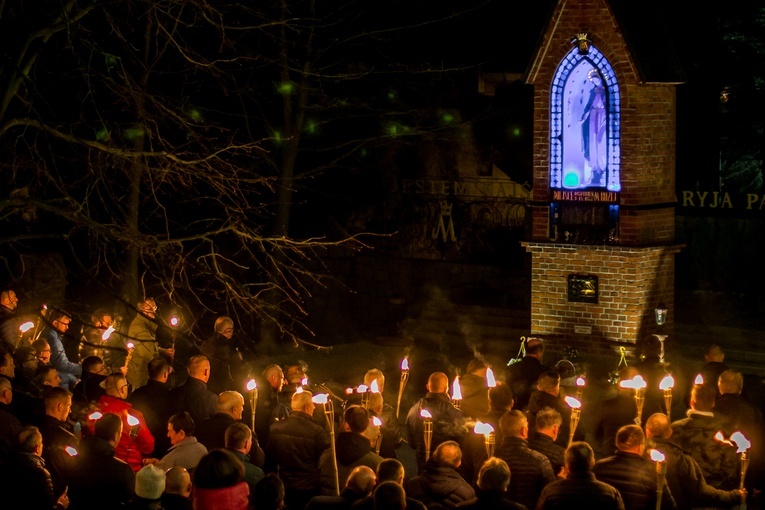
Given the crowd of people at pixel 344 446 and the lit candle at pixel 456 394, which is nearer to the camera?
the crowd of people at pixel 344 446

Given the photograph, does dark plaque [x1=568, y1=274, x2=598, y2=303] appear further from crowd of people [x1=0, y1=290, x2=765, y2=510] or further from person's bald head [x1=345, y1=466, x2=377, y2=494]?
person's bald head [x1=345, y1=466, x2=377, y2=494]

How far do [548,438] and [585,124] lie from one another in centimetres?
701

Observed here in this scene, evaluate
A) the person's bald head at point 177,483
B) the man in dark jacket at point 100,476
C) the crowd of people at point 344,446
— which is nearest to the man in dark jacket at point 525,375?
the crowd of people at point 344,446

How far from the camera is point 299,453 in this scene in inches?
422

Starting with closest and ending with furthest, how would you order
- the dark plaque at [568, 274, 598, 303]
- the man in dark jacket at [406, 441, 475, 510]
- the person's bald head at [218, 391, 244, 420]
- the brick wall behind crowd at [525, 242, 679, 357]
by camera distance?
the man in dark jacket at [406, 441, 475, 510]
the person's bald head at [218, 391, 244, 420]
the brick wall behind crowd at [525, 242, 679, 357]
the dark plaque at [568, 274, 598, 303]

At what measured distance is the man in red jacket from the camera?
35.3 feet

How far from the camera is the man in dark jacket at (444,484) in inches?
368

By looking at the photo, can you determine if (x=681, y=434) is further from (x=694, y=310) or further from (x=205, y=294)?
(x=205, y=294)

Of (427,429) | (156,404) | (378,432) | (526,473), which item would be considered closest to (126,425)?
(156,404)

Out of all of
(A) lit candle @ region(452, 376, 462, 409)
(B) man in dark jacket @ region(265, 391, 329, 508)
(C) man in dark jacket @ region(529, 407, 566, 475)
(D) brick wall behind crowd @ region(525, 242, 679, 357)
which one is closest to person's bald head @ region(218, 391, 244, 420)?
(B) man in dark jacket @ region(265, 391, 329, 508)

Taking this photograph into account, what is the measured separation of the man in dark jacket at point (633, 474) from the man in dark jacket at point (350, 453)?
1.89 metres

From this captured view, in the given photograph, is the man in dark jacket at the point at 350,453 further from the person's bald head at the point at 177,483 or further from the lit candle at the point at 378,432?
the person's bald head at the point at 177,483

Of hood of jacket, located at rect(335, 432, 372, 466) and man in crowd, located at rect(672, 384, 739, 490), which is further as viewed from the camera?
man in crowd, located at rect(672, 384, 739, 490)

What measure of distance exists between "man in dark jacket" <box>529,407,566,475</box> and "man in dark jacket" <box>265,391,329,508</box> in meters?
1.81
